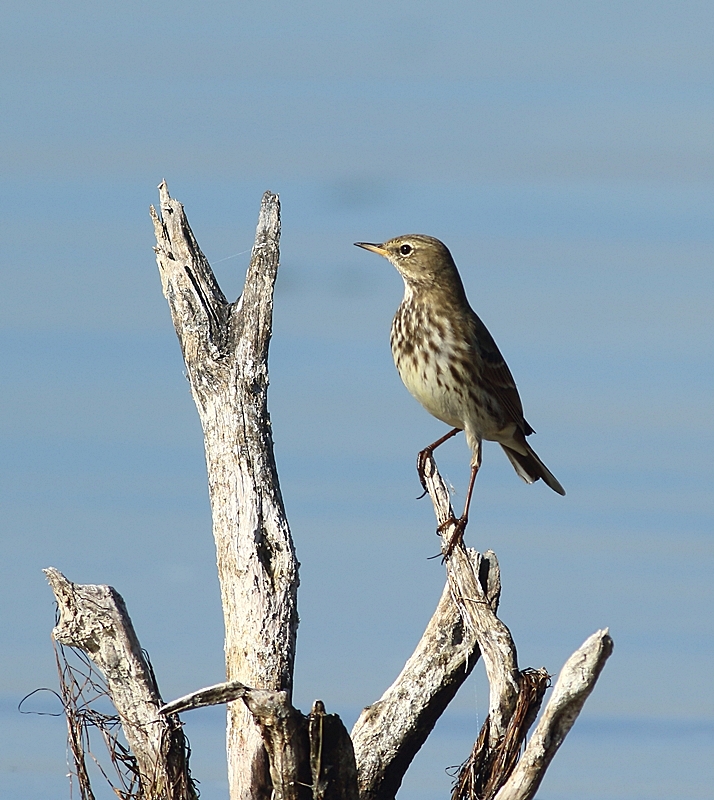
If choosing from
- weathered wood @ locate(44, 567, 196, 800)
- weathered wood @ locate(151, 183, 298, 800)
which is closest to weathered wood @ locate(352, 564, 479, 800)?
Answer: weathered wood @ locate(151, 183, 298, 800)

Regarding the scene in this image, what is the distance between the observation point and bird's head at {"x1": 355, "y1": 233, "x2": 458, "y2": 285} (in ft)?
36.1

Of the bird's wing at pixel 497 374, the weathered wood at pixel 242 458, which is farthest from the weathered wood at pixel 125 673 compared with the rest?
the bird's wing at pixel 497 374

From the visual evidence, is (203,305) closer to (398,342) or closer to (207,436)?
(207,436)

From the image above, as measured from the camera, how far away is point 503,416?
35.9 ft

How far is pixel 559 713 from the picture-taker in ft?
24.7

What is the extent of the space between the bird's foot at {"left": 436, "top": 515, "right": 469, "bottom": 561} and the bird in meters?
1.07

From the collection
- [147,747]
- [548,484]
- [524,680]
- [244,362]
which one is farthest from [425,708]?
[548,484]

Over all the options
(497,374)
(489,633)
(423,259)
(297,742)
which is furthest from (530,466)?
(297,742)

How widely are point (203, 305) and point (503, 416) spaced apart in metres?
3.24

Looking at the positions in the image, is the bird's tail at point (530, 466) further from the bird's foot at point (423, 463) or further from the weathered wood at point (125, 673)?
the weathered wood at point (125, 673)

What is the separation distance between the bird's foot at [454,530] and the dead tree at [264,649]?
19 centimetres

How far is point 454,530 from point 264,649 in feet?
5.83

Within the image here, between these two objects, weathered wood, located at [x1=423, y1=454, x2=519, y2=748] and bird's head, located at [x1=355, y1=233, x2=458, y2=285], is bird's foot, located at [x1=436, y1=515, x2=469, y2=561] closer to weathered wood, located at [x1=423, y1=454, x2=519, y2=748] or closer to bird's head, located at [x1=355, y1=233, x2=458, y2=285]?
weathered wood, located at [x1=423, y1=454, x2=519, y2=748]

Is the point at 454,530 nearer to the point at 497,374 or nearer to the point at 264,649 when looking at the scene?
the point at 264,649
